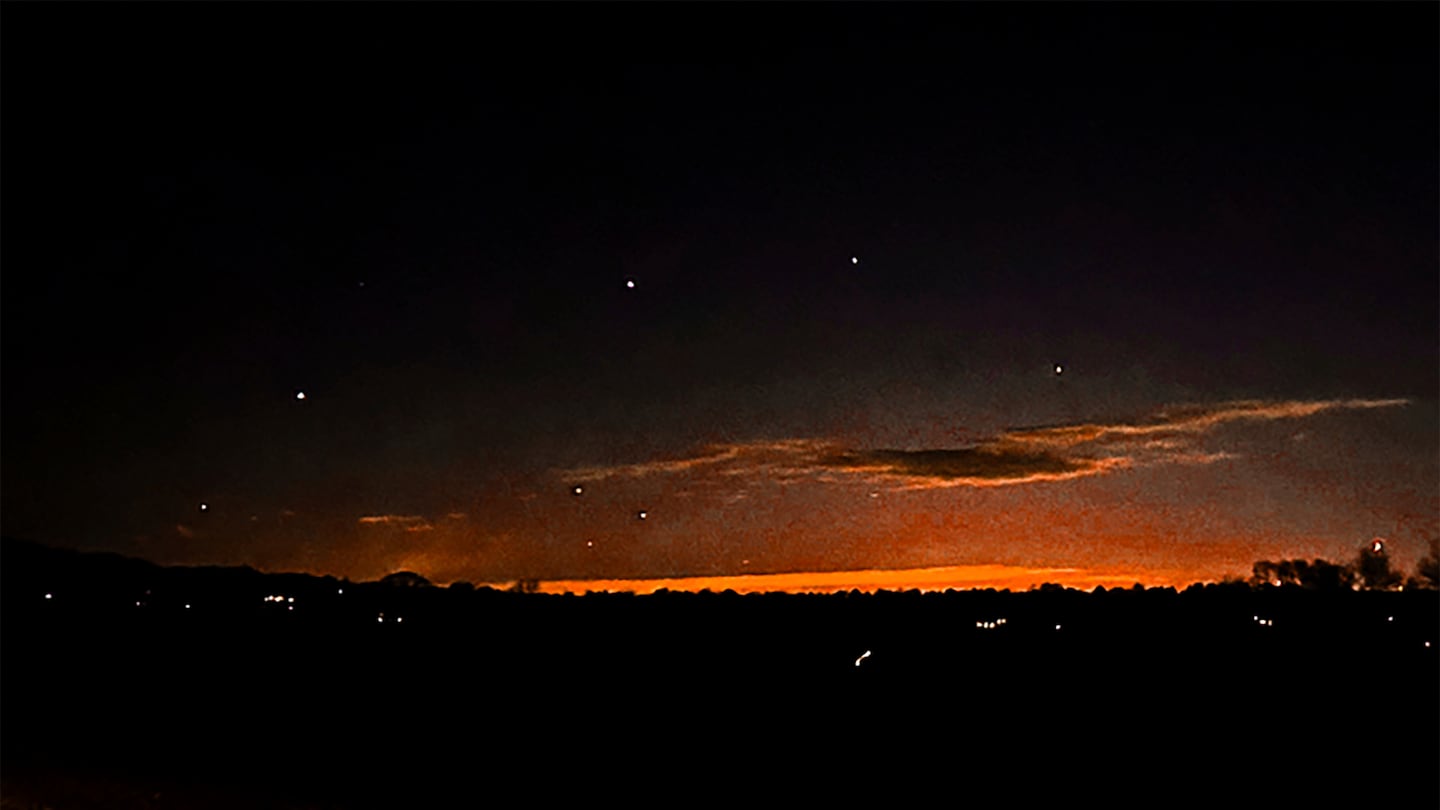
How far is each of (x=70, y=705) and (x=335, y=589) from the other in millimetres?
5480

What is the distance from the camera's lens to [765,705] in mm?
13211

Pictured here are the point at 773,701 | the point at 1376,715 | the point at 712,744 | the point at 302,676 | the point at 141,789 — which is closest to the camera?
the point at 141,789

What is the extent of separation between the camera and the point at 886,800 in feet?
34.3

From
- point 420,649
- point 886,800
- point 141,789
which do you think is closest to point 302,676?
point 420,649

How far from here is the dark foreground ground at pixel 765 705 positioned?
35.1 feet

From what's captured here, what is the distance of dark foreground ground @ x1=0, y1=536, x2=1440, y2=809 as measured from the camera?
1071cm

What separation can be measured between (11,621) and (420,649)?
7.09 meters

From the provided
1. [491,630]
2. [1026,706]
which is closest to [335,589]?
[491,630]

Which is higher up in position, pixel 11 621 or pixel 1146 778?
pixel 11 621

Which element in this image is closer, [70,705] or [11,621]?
[70,705]

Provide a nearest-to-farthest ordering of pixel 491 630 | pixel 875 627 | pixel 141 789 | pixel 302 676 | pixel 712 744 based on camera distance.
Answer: pixel 141 789 → pixel 712 744 → pixel 875 627 → pixel 302 676 → pixel 491 630

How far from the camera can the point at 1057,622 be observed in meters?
14.2

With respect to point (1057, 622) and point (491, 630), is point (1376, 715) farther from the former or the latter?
point (491, 630)

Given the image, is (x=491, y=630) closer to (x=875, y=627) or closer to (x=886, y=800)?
(x=875, y=627)
